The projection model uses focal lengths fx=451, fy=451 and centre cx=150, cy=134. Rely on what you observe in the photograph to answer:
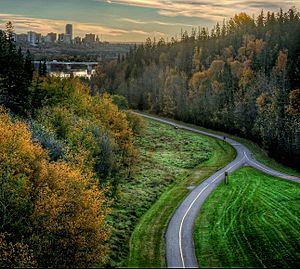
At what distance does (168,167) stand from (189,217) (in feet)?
87.1

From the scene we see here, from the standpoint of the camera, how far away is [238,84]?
129125mm

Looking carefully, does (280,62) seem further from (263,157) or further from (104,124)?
(104,124)

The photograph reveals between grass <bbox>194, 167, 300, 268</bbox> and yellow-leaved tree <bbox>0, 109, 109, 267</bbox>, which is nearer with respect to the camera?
yellow-leaved tree <bbox>0, 109, 109, 267</bbox>

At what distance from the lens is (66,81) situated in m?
86.1

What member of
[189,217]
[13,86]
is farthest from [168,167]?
[13,86]

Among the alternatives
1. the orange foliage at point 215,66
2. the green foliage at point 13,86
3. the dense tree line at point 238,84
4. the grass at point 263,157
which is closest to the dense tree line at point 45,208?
the green foliage at point 13,86

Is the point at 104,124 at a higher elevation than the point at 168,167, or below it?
higher

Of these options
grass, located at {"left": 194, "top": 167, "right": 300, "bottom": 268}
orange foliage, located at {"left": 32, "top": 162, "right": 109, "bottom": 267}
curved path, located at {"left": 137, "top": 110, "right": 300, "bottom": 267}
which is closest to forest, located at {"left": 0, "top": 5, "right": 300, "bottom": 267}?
orange foliage, located at {"left": 32, "top": 162, "right": 109, "bottom": 267}

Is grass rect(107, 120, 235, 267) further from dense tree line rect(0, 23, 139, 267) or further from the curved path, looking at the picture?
dense tree line rect(0, 23, 139, 267)

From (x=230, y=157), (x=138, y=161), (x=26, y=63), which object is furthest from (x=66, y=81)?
(x=230, y=157)

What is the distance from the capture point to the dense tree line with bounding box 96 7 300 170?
98000 mm

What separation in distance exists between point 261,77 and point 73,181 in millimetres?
87553

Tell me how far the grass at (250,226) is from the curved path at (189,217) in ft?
2.86

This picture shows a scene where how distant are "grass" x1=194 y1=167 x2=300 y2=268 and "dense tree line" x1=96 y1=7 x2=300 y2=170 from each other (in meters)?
23.0
